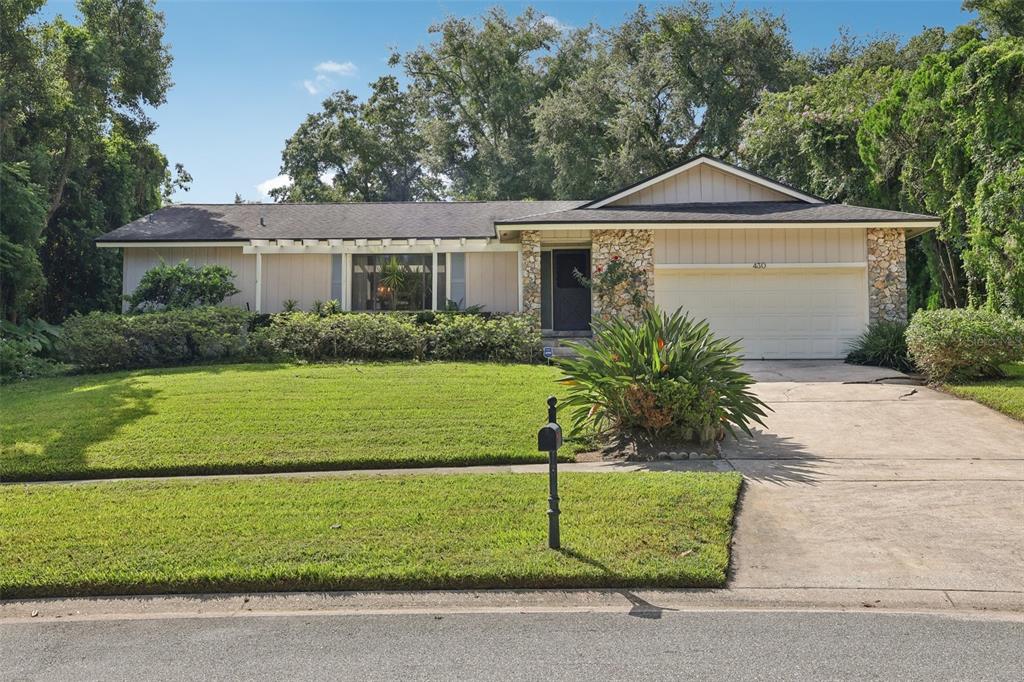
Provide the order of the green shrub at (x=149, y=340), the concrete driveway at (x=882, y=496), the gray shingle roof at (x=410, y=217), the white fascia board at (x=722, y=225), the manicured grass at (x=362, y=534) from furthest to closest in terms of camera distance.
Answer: the gray shingle roof at (x=410, y=217) → the white fascia board at (x=722, y=225) → the green shrub at (x=149, y=340) → the concrete driveway at (x=882, y=496) → the manicured grass at (x=362, y=534)

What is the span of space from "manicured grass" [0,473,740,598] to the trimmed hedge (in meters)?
7.49

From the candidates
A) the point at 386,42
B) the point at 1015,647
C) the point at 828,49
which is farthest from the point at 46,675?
the point at 386,42

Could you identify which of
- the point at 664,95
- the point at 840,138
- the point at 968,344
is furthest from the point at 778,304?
the point at 664,95

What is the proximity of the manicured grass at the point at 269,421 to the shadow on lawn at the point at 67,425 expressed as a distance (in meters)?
Result: 0.02

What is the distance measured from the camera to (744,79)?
29906 mm

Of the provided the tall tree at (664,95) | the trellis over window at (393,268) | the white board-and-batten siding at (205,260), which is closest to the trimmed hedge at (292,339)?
the trellis over window at (393,268)

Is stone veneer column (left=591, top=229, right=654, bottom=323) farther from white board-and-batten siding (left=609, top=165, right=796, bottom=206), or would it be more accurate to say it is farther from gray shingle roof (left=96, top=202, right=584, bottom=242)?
gray shingle roof (left=96, top=202, right=584, bottom=242)

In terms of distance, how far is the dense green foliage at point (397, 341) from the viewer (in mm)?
14180

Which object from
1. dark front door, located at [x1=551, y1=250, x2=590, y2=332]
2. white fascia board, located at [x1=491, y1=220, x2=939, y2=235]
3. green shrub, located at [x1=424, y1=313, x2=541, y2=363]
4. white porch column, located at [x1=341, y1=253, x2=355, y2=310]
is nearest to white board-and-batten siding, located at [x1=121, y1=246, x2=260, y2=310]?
white porch column, located at [x1=341, y1=253, x2=355, y2=310]

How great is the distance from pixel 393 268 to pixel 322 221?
11.3 ft

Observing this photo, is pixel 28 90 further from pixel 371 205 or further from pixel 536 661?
pixel 536 661

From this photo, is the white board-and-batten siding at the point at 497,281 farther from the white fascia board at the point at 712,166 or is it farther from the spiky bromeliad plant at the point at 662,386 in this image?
the spiky bromeliad plant at the point at 662,386

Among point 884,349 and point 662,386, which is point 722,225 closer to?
point 884,349

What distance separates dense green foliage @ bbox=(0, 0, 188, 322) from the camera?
16703 millimetres
